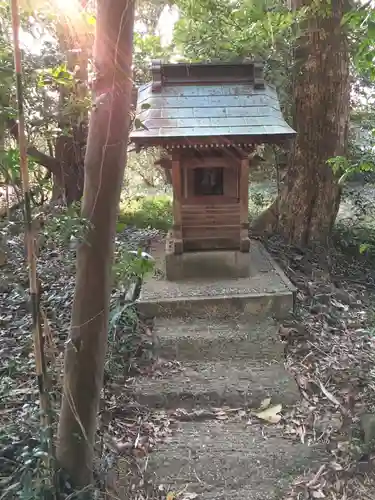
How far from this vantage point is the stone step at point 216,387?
3.70 meters

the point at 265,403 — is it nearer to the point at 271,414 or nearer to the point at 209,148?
the point at 271,414

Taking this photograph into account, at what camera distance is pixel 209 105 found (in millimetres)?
5055

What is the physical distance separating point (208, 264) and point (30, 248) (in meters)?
3.56

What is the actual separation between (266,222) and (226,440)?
4.37 meters

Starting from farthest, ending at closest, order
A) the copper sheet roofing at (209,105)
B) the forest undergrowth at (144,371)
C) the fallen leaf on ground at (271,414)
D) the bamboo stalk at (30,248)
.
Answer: the copper sheet roofing at (209,105) → the fallen leaf on ground at (271,414) → the forest undergrowth at (144,371) → the bamboo stalk at (30,248)

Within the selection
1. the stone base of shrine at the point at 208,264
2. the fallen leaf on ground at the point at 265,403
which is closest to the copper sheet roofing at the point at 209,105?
the stone base of shrine at the point at 208,264

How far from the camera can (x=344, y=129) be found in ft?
21.2

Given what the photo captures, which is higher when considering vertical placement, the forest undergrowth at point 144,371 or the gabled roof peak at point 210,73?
the gabled roof peak at point 210,73

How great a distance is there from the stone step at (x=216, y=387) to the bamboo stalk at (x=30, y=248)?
4.98 feet

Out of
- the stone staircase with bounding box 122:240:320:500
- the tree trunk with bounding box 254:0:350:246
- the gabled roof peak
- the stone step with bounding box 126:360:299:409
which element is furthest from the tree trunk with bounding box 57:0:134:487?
the tree trunk with bounding box 254:0:350:246

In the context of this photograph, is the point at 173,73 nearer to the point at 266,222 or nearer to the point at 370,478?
the point at 266,222

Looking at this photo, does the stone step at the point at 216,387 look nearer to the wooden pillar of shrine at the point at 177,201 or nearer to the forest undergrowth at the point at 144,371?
the forest undergrowth at the point at 144,371

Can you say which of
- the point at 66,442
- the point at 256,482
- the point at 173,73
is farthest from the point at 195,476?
the point at 173,73

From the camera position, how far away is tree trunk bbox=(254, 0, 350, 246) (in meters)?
6.16
